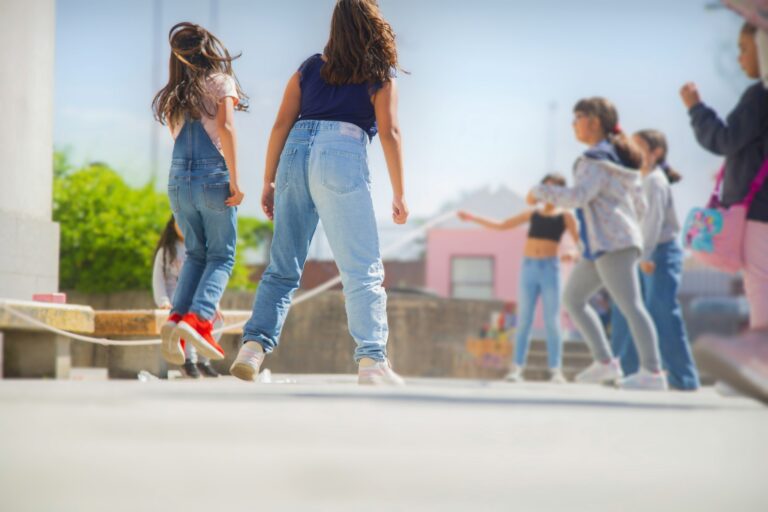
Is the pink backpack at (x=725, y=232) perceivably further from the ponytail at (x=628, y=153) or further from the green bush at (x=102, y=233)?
the green bush at (x=102, y=233)

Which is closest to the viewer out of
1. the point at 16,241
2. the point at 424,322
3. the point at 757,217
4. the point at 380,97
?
the point at 380,97

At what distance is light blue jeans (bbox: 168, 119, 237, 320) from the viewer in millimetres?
4246

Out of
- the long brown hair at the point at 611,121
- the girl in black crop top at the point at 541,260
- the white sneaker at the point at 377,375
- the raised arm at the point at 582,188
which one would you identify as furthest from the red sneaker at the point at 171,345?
the girl in black crop top at the point at 541,260

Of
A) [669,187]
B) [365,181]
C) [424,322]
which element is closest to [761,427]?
[365,181]

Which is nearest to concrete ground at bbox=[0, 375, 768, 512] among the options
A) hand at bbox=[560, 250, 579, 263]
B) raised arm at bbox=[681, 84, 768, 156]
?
raised arm at bbox=[681, 84, 768, 156]

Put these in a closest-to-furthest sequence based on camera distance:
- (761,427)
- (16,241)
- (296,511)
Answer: (296,511), (761,427), (16,241)

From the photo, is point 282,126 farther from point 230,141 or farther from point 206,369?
point 206,369

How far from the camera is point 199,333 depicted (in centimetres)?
432

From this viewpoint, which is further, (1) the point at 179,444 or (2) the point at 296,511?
(1) the point at 179,444

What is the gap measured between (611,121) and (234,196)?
3.83 m

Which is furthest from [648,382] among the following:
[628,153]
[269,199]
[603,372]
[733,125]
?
[269,199]

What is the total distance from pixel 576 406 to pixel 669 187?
459 cm

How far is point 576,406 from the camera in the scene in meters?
4.25

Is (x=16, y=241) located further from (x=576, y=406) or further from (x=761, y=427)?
(x=761, y=427)
